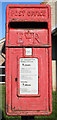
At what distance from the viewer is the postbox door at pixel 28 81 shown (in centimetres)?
365

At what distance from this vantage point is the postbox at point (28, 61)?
3654mm

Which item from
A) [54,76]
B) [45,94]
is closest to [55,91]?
[54,76]

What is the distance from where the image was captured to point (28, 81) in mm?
3652

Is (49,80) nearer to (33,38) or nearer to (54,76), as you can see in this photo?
(33,38)

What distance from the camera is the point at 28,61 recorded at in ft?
12.0

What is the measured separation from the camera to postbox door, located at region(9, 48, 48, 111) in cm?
365

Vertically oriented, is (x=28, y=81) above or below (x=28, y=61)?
below

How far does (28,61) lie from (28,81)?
0.36m

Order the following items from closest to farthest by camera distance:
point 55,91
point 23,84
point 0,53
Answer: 1. point 23,84
2. point 55,91
3. point 0,53

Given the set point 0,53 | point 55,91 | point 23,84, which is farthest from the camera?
point 0,53

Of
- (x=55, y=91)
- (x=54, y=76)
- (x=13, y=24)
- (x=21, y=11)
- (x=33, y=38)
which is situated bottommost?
(x=55, y=91)

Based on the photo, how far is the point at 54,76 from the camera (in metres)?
10.8

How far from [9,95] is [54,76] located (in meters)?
7.37

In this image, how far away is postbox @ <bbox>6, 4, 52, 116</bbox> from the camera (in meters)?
3.65
